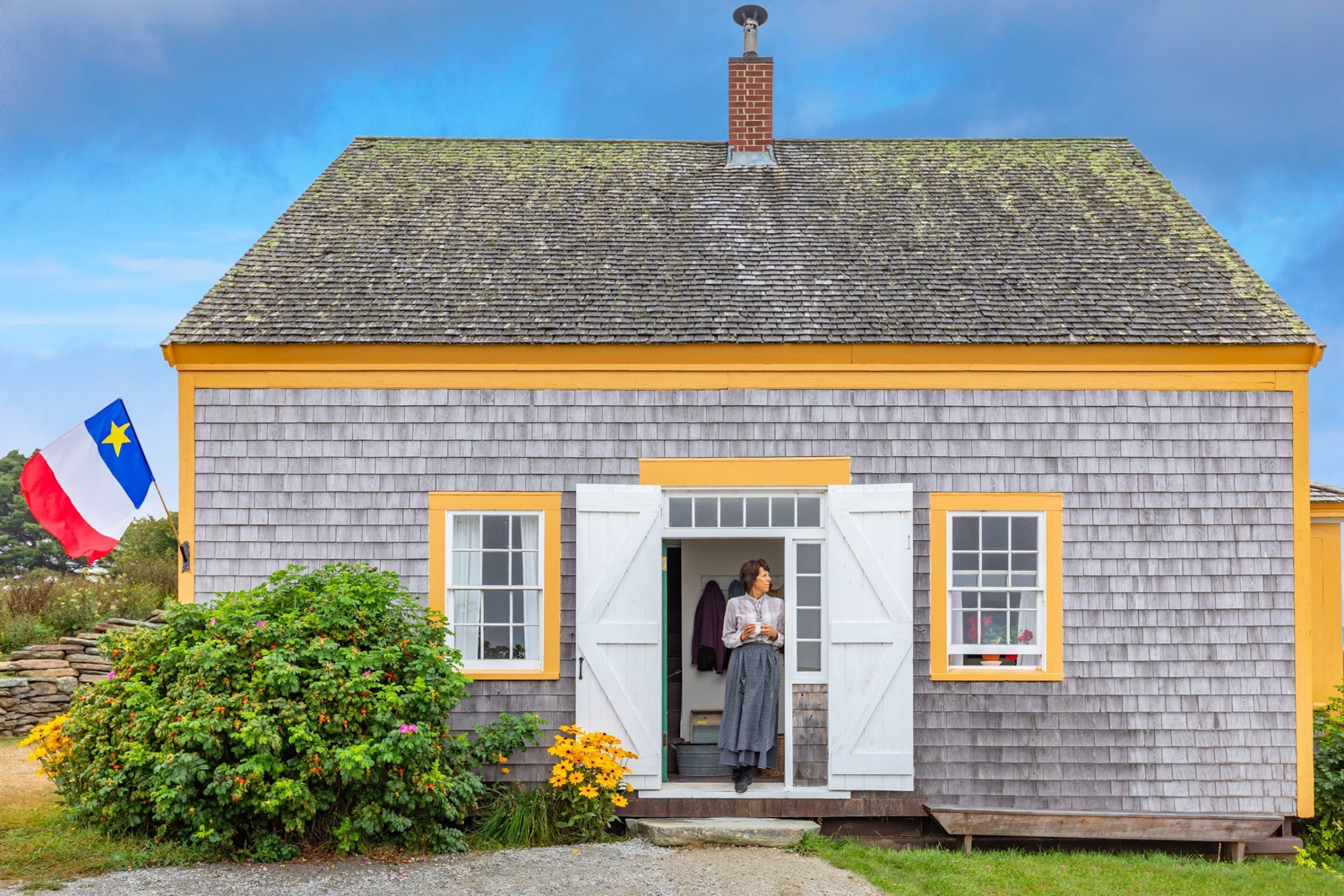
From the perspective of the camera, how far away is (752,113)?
10711mm

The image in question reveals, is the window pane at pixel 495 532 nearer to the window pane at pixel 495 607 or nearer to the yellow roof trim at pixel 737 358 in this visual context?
the window pane at pixel 495 607

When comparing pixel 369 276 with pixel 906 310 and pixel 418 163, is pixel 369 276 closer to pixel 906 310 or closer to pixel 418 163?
pixel 418 163

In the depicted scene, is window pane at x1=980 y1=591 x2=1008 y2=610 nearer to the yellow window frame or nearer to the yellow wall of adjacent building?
the yellow window frame

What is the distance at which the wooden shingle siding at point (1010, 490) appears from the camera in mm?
7762

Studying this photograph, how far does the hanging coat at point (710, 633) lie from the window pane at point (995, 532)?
273 cm

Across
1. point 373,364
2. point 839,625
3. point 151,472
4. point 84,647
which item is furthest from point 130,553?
point 839,625

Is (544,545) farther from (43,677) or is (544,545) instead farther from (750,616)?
(43,677)

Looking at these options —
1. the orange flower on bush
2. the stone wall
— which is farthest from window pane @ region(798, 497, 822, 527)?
the stone wall

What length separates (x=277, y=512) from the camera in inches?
312

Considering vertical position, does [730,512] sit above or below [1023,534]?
above

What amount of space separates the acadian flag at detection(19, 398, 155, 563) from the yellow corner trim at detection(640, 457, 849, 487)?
442 cm

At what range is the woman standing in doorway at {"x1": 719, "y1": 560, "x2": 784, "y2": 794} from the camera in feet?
24.6

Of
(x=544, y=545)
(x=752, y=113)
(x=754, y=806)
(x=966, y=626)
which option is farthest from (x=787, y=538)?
(x=752, y=113)

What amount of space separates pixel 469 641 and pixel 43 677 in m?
7.23
